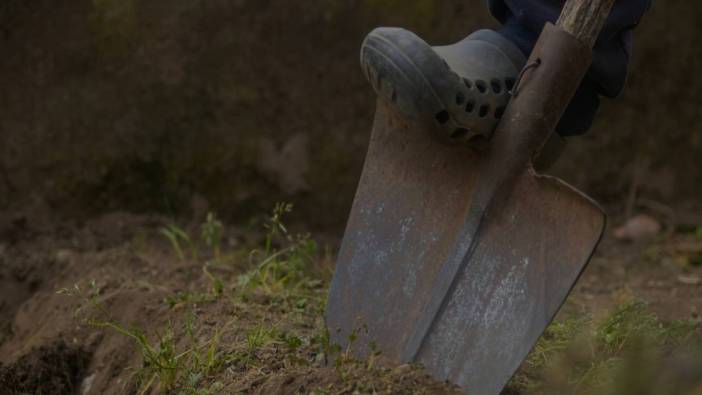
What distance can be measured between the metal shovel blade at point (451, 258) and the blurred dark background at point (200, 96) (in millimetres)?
1306

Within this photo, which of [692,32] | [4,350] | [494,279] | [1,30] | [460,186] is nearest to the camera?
[494,279]

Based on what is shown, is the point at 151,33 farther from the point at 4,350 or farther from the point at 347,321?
the point at 347,321

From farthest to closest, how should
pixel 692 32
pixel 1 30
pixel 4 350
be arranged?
pixel 692 32 < pixel 1 30 < pixel 4 350

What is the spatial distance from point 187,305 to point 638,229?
5.62 ft

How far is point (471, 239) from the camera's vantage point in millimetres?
2002

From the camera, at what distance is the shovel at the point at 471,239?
189 cm

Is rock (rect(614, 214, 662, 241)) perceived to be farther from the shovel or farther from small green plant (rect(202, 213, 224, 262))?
the shovel

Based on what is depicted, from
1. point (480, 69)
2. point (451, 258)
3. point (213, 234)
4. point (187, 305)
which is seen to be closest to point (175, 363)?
point (187, 305)

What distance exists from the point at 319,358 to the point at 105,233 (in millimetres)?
1448

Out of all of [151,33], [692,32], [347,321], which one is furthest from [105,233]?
[692,32]

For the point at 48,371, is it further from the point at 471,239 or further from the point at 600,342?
the point at 600,342

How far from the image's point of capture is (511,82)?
210 centimetres

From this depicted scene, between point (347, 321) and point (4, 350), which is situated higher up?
point (347, 321)

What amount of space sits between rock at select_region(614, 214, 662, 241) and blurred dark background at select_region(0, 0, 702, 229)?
39cm
